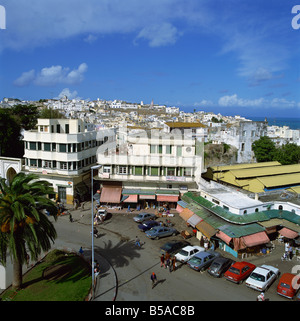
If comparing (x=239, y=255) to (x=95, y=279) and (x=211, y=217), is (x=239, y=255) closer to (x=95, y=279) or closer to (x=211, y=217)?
(x=211, y=217)

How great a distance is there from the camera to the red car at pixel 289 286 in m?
19.4

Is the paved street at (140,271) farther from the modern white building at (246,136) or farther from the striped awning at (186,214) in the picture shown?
the modern white building at (246,136)

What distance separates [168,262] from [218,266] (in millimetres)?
4295

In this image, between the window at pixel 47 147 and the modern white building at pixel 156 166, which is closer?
the modern white building at pixel 156 166

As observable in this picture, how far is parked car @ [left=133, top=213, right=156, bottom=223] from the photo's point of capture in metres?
33.9

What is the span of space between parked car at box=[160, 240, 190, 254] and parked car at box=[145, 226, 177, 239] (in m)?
2.69

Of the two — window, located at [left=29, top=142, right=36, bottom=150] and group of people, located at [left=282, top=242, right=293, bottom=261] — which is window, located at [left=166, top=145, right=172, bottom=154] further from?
window, located at [left=29, top=142, right=36, bottom=150]

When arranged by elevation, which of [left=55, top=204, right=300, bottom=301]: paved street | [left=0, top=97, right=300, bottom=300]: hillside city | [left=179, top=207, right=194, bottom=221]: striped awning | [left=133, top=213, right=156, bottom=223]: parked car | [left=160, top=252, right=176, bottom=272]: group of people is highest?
[left=0, top=97, right=300, bottom=300]: hillside city

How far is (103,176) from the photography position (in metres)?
39.4

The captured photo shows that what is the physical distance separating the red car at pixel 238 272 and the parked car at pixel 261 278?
639mm

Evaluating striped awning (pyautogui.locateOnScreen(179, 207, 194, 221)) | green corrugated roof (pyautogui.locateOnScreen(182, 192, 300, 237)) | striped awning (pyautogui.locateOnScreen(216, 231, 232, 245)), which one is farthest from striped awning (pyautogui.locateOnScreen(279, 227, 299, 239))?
striped awning (pyautogui.locateOnScreen(179, 207, 194, 221))

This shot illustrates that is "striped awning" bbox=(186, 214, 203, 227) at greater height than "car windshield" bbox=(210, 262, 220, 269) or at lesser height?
greater

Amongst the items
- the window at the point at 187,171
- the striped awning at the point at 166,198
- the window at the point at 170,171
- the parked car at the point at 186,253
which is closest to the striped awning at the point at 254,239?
the parked car at the point at 186,253

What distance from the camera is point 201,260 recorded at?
23.3m
